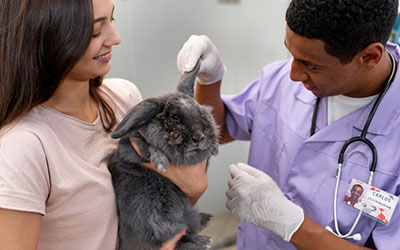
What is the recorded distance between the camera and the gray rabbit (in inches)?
38.7

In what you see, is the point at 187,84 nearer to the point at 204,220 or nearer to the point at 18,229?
the point at 204,220

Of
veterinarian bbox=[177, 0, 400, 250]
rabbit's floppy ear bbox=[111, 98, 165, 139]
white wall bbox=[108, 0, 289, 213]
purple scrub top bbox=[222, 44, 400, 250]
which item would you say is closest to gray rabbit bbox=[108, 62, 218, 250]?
rabbit's floppy ear bbox=[111, 98, 165, 139]

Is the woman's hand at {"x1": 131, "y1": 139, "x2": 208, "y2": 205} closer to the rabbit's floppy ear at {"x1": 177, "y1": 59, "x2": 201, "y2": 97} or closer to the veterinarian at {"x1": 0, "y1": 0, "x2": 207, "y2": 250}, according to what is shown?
the veterinarian at {"x1": 0, "y1": 0, "x2": 207, "y2": 250}

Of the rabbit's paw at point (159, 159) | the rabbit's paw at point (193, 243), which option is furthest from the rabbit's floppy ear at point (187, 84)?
the rabbit's paw at point (193, 243)

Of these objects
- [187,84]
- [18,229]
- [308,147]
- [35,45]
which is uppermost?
[35,45]

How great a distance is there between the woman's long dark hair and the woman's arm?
0.25 metres

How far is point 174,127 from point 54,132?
0.36 m

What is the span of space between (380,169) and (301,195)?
322 mm

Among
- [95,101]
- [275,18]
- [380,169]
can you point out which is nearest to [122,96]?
[95,101]

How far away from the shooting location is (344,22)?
1.02 m

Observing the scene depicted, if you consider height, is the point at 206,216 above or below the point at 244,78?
below

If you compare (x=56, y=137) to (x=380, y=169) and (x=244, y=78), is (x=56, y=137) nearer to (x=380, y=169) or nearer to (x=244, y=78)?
(x=380, y=169)

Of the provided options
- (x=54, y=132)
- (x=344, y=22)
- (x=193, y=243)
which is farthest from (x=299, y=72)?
(x=54, y=132)

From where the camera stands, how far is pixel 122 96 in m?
1.29
